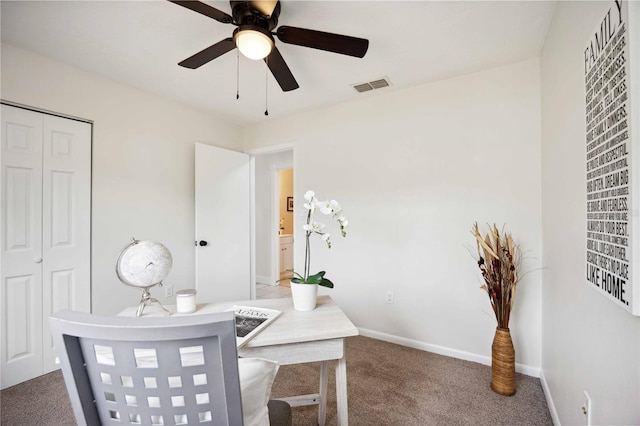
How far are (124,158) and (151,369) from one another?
2.66 meters

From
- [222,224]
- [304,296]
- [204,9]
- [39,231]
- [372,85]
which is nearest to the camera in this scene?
[204,9]

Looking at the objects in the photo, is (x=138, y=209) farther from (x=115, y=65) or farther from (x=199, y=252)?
(x=115, y=65)

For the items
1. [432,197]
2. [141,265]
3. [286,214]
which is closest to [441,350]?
[432,197]

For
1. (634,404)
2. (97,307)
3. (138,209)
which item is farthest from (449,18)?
(97,307)

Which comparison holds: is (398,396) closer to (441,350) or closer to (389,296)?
(441,350)

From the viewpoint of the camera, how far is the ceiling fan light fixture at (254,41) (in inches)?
58.7

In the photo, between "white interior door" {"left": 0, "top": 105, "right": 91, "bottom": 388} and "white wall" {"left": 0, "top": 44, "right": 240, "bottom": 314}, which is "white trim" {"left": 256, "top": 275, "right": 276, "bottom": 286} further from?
"white interior door" {"left": 0, "top": 105, "right": 91, "bottom": 388}

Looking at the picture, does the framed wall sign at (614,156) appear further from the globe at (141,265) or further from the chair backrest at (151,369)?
the globe at (141,265)

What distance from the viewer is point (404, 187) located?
2.75m

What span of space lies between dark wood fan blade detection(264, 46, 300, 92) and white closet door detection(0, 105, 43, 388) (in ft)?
6.25

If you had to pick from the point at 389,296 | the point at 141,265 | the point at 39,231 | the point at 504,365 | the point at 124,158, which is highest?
the point at 124,158

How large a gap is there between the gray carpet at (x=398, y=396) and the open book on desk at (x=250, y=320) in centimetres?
81

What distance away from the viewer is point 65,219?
2.34 m

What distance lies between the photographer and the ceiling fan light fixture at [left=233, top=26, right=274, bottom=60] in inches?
58.7
